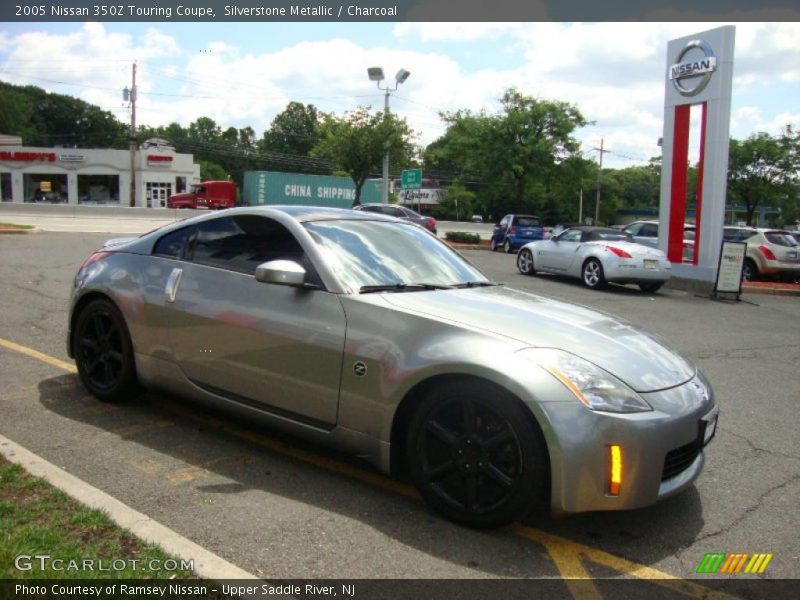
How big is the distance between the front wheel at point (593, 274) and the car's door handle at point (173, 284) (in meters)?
11.5

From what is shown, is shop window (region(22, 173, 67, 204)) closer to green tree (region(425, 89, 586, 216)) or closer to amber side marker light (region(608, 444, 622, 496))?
green tree (region(425, 89, 586, 216))

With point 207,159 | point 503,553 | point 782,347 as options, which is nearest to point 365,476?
point 503,553

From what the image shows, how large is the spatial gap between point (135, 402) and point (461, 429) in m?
2.89

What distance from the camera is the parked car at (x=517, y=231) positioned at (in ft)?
82.3

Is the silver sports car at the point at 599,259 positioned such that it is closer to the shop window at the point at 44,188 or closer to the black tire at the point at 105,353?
the black tire at the point at 105,353

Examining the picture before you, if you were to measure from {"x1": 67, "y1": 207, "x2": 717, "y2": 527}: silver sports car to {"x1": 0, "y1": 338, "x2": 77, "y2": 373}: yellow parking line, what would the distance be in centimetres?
123

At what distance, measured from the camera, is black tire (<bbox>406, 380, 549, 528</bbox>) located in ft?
9.69

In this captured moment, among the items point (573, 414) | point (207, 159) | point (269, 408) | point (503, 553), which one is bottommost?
point (503, 553)

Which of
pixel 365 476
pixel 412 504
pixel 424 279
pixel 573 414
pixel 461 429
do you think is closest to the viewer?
pixel 573 414

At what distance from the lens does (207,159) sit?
4441 inches

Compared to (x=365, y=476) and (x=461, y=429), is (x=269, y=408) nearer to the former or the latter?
(x=365, y=476)

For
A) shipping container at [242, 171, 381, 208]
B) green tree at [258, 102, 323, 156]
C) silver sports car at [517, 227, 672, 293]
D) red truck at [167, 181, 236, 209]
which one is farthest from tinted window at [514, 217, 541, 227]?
green tree at [258, 102, 323, 156]

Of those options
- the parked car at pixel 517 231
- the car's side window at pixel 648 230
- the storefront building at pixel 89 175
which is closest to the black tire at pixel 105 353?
the car's side window at pixel 648 230

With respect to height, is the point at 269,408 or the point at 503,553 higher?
the point at 269,408
